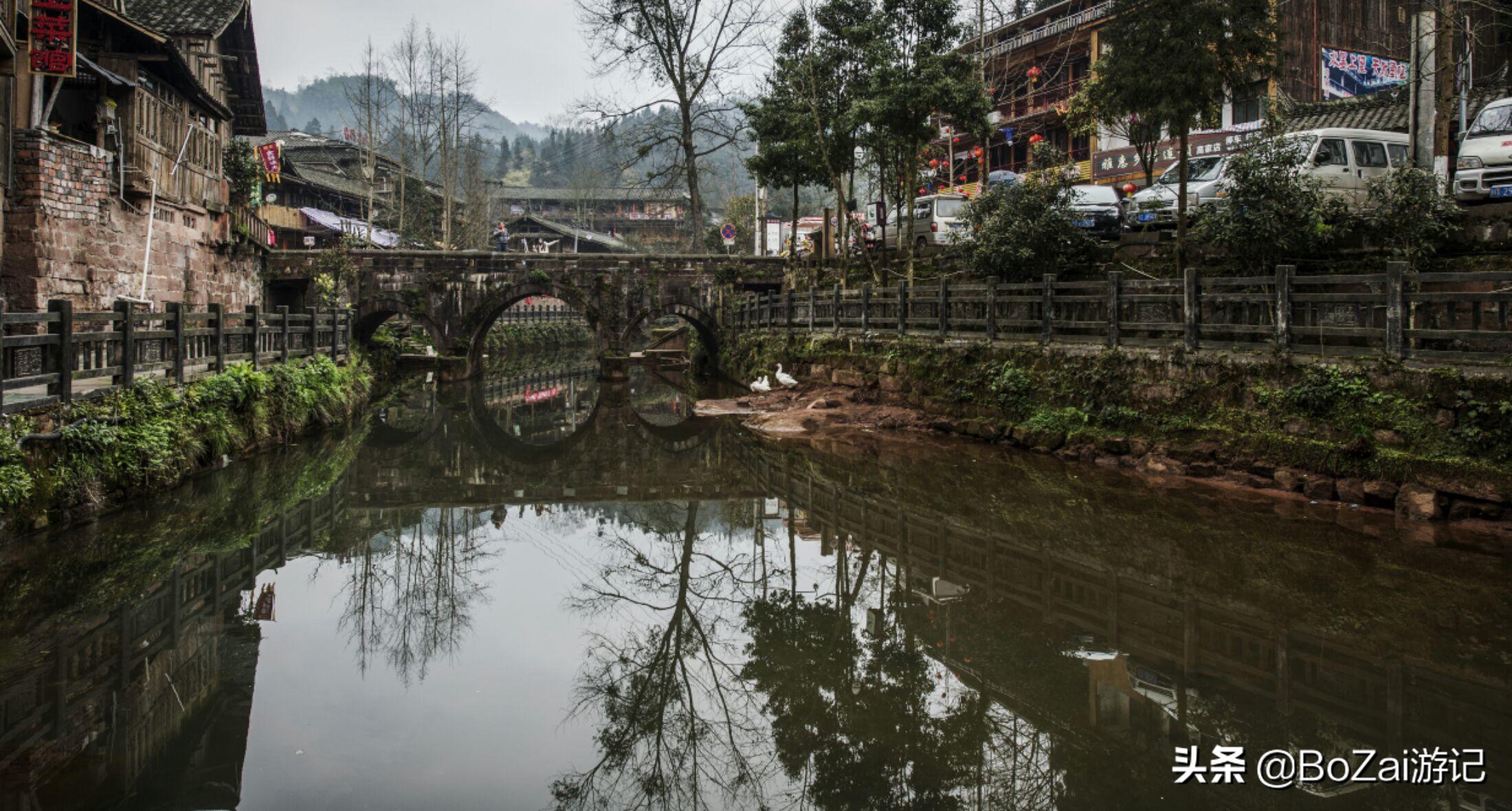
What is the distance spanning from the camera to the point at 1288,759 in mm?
4227

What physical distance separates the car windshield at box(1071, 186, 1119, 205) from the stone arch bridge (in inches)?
442

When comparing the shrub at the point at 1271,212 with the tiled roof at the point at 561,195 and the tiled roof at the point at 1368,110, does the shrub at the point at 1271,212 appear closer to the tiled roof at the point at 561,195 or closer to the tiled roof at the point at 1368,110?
the tiled roof at the point at 1368,110

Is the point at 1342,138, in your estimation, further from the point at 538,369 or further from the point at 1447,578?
the point at 538,369

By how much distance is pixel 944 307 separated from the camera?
1470 cm

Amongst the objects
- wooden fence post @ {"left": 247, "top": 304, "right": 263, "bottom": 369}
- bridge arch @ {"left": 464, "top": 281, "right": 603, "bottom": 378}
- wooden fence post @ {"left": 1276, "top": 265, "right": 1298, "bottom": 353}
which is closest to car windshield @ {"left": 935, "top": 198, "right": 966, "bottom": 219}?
wooden fence post @ {"left": 1276, "top": 265, "right": 1298, "bottom": 353}

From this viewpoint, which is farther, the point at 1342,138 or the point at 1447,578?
the point at 1342,138

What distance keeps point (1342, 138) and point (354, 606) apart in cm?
1422

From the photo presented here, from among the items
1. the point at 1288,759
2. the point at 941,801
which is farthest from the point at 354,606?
Result: the point at 1288,759

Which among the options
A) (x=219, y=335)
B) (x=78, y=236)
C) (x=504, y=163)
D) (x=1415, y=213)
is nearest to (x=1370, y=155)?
(x=1415, y=213)

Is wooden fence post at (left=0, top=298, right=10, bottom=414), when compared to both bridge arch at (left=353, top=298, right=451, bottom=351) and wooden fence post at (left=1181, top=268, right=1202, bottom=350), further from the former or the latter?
bridge arch at (left=353, top=298, right=451, bottom=351)

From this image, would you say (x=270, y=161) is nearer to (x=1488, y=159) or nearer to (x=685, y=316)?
(x=685, y=316)

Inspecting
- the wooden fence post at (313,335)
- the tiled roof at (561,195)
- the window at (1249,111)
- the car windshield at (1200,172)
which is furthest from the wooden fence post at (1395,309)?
the tiled roof at (561,195)

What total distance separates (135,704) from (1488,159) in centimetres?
1441

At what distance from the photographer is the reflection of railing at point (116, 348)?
25.0ft
